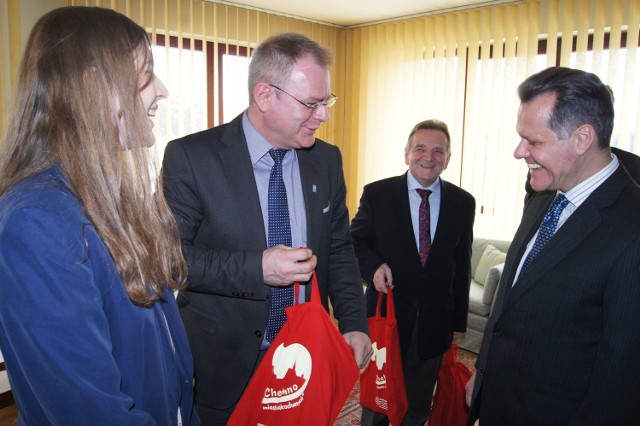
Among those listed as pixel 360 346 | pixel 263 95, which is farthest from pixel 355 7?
pixel 360 346

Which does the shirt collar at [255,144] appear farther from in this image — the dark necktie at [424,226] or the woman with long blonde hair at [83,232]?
the dark necktie at [424,226]

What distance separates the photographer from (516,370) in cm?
147

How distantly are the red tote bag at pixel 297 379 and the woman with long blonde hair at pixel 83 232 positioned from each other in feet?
1.23

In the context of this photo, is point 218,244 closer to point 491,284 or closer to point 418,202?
point 418,202

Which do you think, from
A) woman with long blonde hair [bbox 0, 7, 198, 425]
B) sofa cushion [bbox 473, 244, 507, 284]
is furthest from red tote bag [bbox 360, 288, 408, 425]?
sofa cushion [bbox 473, 244, 507, 284]

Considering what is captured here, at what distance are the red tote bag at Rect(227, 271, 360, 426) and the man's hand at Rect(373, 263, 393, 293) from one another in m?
0.98

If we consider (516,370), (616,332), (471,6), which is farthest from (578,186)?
(471,6)

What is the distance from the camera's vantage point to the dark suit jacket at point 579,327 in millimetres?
1250

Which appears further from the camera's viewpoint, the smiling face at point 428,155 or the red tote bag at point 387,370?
the smiling face at point 428,155

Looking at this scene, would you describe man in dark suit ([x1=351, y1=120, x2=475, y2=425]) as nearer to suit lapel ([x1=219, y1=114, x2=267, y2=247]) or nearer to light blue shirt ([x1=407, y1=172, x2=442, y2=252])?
light blue shirt ([x1=407, y1=172, x2=442, y2=252])

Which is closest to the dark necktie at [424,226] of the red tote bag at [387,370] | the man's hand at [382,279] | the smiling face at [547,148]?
the man's hand at [382,279]

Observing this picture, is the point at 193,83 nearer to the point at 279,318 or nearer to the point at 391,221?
the point at 391,221

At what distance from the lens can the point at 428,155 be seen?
8.50ft

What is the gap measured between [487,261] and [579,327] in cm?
357
